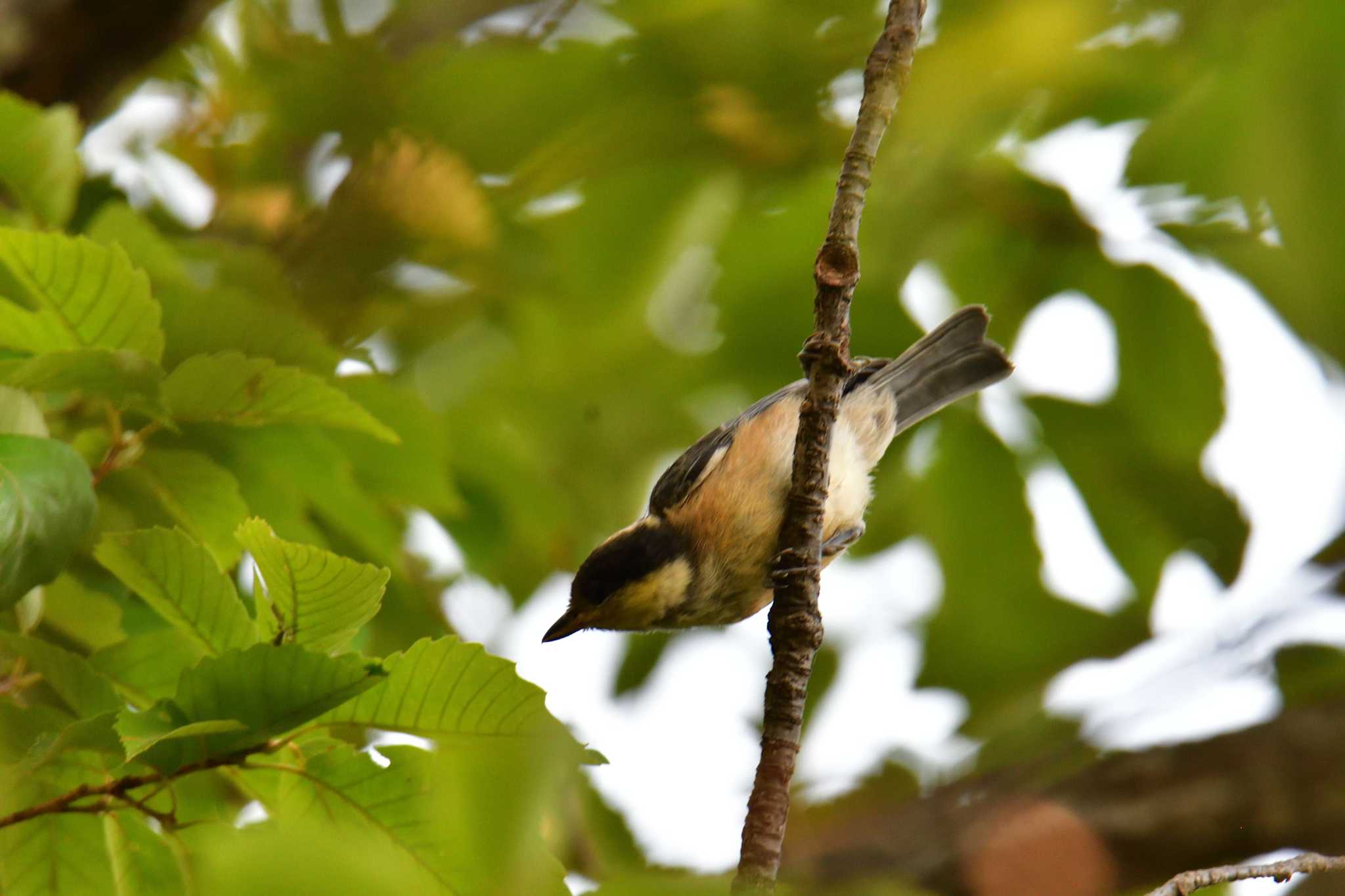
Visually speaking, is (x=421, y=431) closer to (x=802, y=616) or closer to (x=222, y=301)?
(x=222, y=301)

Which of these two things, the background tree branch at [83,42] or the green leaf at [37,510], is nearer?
the green leaf at [37,510]

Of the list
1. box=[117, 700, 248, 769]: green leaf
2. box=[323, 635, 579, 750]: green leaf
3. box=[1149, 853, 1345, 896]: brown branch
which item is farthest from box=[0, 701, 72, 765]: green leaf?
box=[1149, 853, 1345, 896]: brown branch

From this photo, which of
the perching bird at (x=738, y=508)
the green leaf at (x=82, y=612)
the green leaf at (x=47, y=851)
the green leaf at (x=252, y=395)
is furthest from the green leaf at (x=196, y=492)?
the perching bird at (x=738, y=508)

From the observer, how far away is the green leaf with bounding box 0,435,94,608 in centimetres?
163

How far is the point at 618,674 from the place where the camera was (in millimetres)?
4020

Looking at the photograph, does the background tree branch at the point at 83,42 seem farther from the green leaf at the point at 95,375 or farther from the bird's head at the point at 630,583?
the bird's head at the point at 630,583

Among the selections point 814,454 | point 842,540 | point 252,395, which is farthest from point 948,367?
point 252,395

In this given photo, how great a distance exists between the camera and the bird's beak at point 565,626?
358 cm

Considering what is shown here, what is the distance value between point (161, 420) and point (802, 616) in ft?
3.87

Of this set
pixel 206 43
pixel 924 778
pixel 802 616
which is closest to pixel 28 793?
pixel 802 616

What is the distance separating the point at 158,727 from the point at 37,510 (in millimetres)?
333

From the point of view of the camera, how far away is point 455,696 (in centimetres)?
173

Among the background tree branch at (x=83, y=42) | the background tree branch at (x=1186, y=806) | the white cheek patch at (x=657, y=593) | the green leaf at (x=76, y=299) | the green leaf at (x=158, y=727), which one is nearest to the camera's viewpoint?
the green leaf at (x=158, y=727)

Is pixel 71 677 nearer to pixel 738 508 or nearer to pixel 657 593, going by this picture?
pixel 657 593
